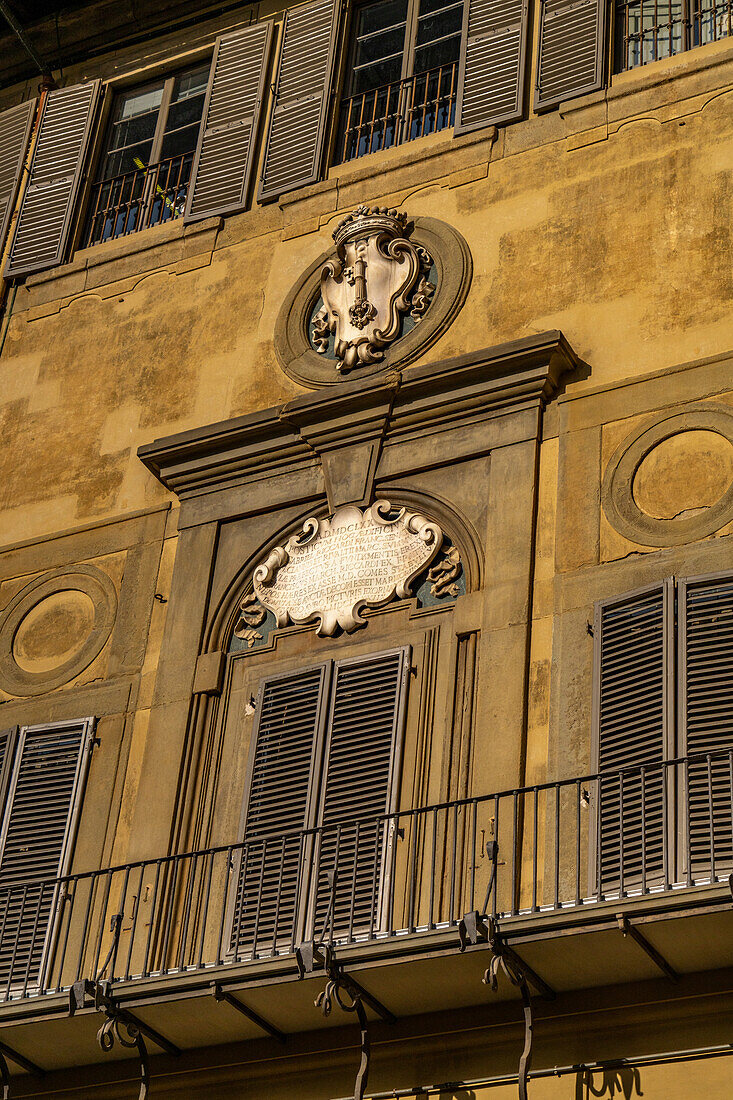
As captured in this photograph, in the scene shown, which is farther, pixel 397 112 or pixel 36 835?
pixel 397 112

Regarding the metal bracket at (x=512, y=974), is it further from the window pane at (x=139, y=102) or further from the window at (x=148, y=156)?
the window pane at (x=139, y=102)

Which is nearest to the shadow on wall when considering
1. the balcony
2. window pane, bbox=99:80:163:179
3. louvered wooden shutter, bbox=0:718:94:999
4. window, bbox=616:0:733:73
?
the balcony

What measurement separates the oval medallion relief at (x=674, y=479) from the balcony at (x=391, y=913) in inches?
73.8

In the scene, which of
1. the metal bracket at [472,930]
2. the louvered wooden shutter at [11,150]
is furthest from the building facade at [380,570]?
the louvered wooden shutter at [11,150]

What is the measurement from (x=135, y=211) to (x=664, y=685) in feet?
26.4

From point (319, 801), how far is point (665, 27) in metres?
7.14

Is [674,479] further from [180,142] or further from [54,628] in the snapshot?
[180,142]

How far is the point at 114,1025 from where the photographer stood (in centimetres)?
1185

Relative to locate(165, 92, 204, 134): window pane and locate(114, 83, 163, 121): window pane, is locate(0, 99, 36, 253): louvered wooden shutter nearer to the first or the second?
locate(114, 83, 163, 121): window pane

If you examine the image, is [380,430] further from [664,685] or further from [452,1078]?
[452,1078]

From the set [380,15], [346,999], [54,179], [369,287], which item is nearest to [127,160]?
[54,179]

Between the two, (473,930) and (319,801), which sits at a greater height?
(319,801)

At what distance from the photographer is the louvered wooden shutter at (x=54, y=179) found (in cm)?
1767

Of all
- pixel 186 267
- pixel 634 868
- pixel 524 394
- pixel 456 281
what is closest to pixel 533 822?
pixel 634 868
